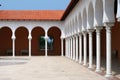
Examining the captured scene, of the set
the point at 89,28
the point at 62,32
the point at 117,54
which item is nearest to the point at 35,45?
the point at 62,32

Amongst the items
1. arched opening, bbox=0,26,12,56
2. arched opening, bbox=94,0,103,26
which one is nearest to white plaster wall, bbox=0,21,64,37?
arched opening, bbox=0,26,12,56

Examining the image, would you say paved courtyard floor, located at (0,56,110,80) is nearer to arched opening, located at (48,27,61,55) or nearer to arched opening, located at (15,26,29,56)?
arched opening, located at (48,27,61,55)

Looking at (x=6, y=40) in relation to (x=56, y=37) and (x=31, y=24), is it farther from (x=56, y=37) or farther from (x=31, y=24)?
(x=56, y=37)

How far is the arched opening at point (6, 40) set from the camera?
146 feet

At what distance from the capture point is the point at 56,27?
146 feet

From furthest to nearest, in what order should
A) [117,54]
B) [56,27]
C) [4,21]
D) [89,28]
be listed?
[56,27]
[4,21]
[117,54]
[89,28]

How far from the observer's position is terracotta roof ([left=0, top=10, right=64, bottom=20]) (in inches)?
1640

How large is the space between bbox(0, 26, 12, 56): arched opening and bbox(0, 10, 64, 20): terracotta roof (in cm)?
237

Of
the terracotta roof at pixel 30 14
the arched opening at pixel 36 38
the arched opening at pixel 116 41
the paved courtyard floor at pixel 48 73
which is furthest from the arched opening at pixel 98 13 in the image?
the arched opening at pixel 36 38

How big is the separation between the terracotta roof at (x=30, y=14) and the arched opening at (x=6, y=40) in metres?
2.37

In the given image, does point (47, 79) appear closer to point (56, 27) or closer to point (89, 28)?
point (89, 28)

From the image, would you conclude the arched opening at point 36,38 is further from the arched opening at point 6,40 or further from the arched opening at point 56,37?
the arched opening at point 6,40

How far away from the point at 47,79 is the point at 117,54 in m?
19.5

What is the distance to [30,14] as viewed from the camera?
144ft
